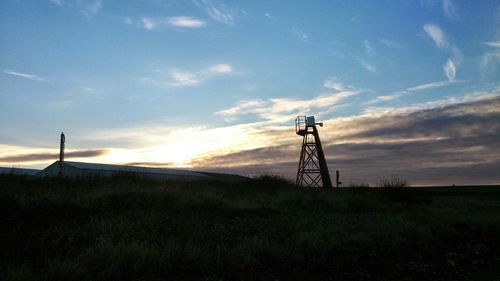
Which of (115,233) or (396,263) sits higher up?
(115,233)

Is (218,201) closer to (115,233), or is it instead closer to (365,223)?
(365,223)

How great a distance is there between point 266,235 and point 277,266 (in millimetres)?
2013

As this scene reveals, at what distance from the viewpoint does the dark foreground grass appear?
718 centimetres

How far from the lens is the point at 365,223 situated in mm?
12617

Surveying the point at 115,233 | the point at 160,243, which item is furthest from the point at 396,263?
the point at 115,233

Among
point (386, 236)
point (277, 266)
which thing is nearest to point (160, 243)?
point (277, 266)

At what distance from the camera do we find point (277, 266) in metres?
7.96

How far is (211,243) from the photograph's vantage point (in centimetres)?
885

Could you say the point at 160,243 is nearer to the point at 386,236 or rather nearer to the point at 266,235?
the point at 266,235

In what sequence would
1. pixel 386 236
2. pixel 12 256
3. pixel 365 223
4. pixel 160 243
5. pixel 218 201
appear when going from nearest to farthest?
1. pixel 12 256
2. pixel 160 243
3. pixel 386 236
4. pixel 365 223
5. pixel 218 201

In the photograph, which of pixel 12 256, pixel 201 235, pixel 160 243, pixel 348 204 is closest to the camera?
pixel 12 256

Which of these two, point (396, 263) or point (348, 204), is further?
point (348, 204)

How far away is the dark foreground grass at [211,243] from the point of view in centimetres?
718

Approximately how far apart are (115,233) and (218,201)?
251 inches
